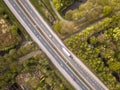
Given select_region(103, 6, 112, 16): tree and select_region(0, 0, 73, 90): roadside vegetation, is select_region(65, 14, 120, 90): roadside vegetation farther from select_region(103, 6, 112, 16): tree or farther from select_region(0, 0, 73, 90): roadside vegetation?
select_region(0, 0, 73, 90): roadside vegetation

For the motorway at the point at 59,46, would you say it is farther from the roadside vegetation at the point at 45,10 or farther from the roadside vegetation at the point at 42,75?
the roadside vegetation at the point at 42,75

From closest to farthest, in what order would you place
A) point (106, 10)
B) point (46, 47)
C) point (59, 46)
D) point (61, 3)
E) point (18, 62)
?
1. point (106, 10)
2. point (61, 3)
3. point (59, 46)
4. point (46, 47)
5. point (18, 62)

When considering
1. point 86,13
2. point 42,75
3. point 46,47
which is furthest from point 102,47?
point 42,75

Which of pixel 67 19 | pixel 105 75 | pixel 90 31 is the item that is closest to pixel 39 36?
pixel 67 19

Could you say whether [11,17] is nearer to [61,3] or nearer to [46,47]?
[46,47]

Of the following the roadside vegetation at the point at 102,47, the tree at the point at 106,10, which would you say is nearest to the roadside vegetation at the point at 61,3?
the roadside vegetation at the point at 102,47

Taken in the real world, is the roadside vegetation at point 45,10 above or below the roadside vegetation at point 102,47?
above

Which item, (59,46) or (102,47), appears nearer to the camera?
(102,47)

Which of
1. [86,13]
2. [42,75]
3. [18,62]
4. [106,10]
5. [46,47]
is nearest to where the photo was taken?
[106,10]
